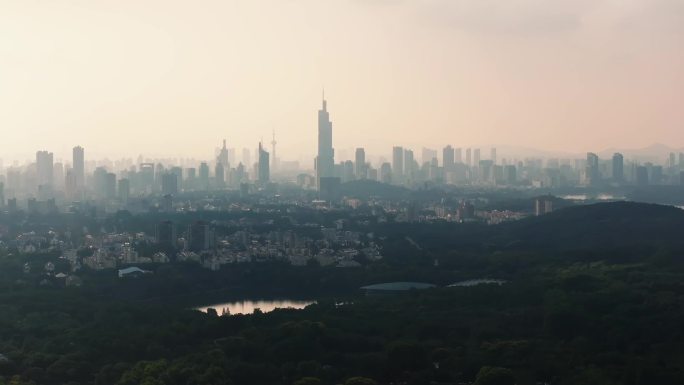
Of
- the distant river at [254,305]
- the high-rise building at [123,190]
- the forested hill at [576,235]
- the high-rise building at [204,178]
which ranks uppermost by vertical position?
the high-rise building at [204,178]

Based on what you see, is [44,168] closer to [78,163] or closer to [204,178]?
[78,163]

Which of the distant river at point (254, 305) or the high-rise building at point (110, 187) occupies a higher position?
the high-rise building at point (110, 187)

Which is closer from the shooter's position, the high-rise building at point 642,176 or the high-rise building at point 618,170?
the high-rise building at point 642,176

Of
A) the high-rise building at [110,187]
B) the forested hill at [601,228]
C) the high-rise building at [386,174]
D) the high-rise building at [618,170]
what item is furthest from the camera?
the high-rise building at [386,174]

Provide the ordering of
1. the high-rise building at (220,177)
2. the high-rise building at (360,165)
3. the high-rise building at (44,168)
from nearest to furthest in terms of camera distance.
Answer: the high-rise building at (44,168), the high-rise building at (220,177), the high-rise building at (360,165)

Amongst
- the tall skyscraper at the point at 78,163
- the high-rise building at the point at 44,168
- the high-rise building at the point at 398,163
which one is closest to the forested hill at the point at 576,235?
the tall skyscraper at the point at 78,163

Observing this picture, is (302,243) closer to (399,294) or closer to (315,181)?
(399,294)

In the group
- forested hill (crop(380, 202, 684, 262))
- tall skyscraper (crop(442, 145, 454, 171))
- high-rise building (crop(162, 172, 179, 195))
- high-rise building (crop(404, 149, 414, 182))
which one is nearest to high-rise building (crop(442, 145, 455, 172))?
tall skyscraper (crop(442, 145, 454, 171))

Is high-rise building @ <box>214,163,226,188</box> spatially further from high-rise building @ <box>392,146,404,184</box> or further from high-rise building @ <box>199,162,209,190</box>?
high-rise building @ <box>392,146,404,184</box>

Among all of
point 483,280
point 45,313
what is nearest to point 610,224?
point 483,280

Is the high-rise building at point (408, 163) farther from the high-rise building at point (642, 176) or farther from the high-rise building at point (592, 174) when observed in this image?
the high-rise building at point (642, 176)
